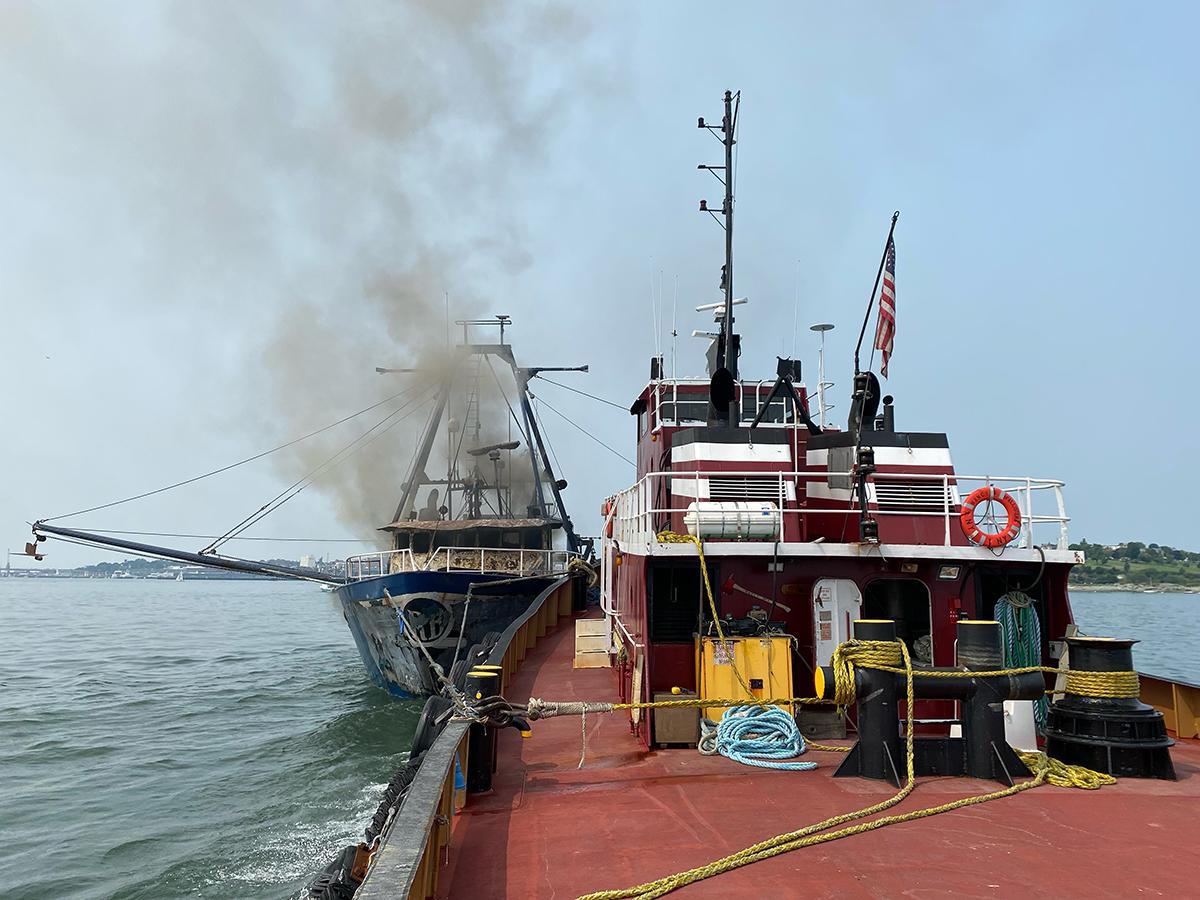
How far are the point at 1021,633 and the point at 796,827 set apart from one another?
4.73 m

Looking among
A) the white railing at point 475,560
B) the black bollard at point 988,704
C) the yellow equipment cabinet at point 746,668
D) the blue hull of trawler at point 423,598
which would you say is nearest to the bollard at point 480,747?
the yellow equipment cabinet at point 746,668

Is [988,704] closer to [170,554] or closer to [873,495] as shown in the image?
[873,495]

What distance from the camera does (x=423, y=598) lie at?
25391 mm

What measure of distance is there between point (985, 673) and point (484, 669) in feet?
16.8

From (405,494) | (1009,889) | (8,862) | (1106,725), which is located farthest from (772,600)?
(405,494)

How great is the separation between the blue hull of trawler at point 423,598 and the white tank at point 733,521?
57.0ft

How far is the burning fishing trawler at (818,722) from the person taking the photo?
19.0 ft

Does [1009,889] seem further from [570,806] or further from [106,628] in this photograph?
[106,628]

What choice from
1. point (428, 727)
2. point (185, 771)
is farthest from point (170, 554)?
point (428, 727)

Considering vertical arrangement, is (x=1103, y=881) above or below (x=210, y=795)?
above

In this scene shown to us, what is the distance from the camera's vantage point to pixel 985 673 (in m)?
7.70

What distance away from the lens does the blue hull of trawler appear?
83.5 feet

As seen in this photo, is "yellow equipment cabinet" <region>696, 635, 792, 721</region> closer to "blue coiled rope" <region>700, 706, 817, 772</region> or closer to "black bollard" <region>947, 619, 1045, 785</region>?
"blue coiled rope" <region>700, 706, 817, 772</region>

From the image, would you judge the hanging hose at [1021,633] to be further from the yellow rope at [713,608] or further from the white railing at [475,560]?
the white railing at [475,560]
